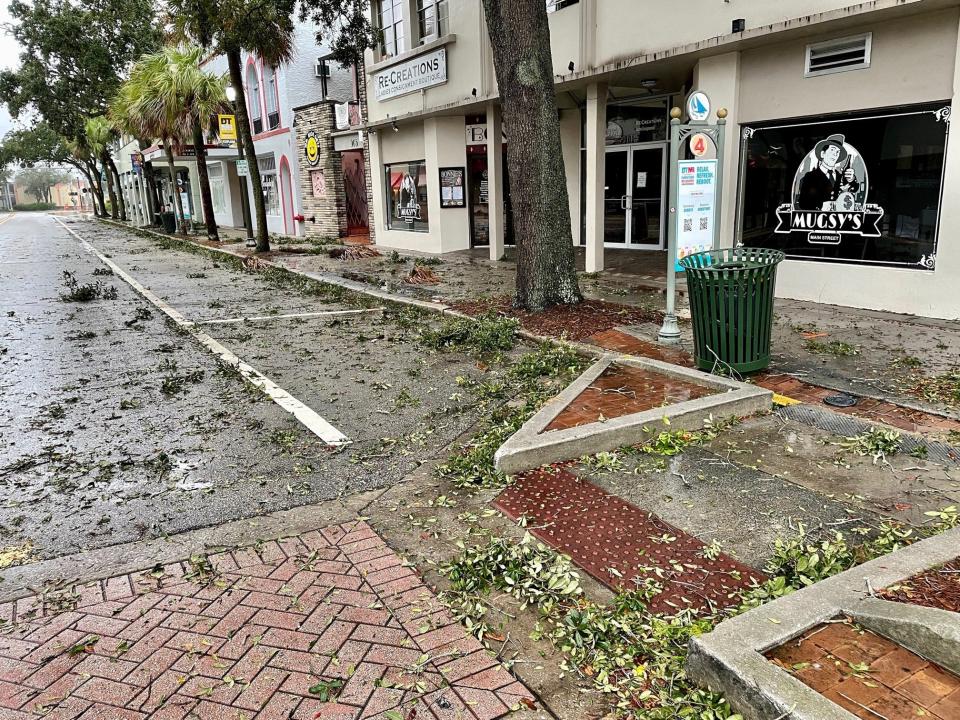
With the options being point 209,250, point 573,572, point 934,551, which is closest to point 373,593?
point 573,572

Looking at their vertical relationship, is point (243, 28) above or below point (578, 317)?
above

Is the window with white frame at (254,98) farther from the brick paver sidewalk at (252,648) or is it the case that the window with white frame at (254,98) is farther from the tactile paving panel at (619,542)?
the brick paver sidewalk at (252,648)

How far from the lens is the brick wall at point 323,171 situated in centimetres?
2247

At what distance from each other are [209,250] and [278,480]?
19.7m

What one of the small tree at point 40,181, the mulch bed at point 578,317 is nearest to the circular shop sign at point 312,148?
the mulch bed at point 578,317

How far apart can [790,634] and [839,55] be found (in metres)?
8.20

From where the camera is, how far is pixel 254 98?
28172 millimetres

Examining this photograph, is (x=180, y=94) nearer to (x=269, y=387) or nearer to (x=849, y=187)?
(x=269, y=387)

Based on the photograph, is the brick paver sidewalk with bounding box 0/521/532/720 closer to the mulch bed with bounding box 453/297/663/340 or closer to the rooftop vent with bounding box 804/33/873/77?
the mulch bed with bounding box 453/297/663/340

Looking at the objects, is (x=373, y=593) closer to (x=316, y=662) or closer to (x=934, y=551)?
(x=316, y=662)

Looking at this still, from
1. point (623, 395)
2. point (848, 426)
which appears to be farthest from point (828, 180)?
point (623, 395)

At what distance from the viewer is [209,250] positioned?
22.4 m

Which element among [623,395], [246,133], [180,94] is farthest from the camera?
[180,94]

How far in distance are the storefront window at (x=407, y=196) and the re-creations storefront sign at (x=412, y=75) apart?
1.90m
